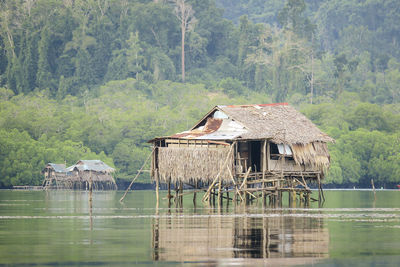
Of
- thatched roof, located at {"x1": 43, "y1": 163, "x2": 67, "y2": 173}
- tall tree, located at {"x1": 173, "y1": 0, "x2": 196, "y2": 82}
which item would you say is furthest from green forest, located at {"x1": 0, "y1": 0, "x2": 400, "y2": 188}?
thatched roof, located at {"x1": 43, "y1": 163, "x2": 67, "y2": 173}

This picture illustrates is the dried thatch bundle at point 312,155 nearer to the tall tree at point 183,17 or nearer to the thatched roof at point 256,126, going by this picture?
the thatched roof at point 256,126

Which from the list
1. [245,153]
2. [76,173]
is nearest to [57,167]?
[76,173]

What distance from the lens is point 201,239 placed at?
25828 mm

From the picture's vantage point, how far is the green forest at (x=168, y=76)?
9800 cm

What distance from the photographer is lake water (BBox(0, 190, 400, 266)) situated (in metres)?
21.7

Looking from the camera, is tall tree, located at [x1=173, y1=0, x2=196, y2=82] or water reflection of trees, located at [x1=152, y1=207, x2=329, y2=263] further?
tall tree, located at [x1=173, y1=0, x2=196, y2=82]

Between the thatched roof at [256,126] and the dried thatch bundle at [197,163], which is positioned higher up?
the thatched roof at [256,126]

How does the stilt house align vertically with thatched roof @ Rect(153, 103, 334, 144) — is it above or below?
below

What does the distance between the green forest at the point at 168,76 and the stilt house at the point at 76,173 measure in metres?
2.70

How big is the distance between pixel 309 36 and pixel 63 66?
36.8 metres

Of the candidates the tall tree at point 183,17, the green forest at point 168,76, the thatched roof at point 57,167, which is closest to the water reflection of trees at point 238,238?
the thatched roof at point 57,167

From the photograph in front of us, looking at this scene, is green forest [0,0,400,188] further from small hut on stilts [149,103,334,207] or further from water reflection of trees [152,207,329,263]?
water reflection of trees [152,207,329,263]

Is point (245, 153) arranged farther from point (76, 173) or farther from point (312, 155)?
point (76, 173)

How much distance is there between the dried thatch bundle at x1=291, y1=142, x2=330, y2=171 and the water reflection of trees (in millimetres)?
13656
